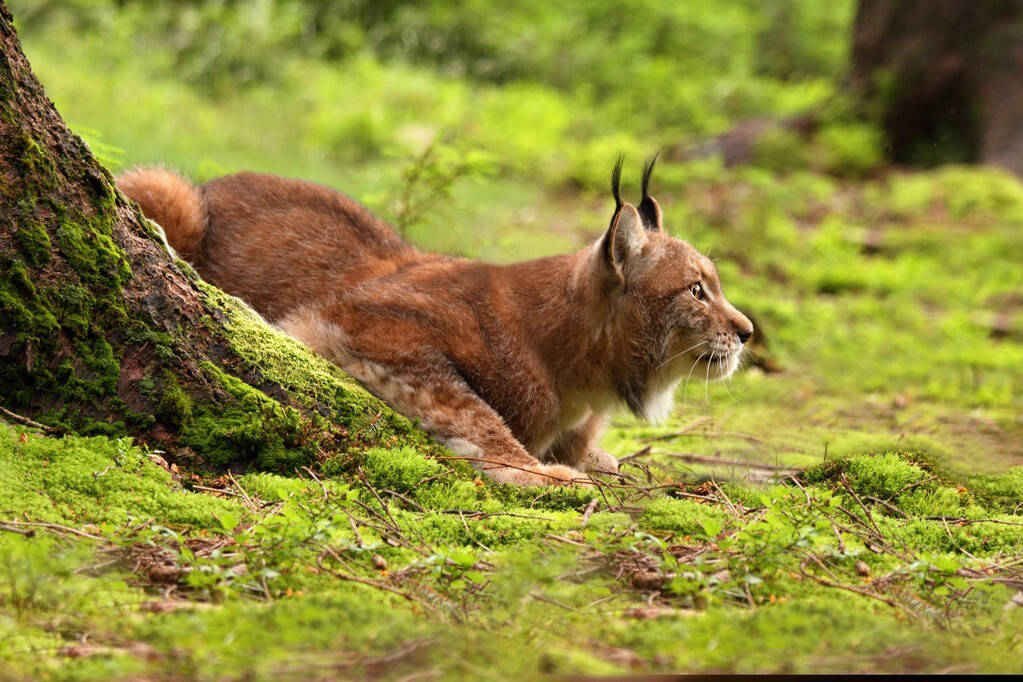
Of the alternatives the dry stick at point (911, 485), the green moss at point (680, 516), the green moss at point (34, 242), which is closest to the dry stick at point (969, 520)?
the dry stick at point (911, 485)

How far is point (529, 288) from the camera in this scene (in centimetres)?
599

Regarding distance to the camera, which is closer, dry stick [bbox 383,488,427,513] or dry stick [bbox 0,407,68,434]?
dry stick [bbox 0,407,68,434]

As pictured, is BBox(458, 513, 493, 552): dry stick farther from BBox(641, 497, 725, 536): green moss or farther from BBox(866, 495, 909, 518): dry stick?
BBox(866, 495, 909, 518): dry stick

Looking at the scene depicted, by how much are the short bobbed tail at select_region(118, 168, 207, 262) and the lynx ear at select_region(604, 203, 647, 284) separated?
2.38m


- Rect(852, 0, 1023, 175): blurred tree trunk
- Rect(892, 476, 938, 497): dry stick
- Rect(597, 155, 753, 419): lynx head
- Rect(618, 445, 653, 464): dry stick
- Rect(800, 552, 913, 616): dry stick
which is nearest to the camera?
Rect(800, 552, 913, 616): dry stick

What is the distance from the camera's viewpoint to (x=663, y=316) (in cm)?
588

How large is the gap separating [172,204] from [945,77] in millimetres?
13415

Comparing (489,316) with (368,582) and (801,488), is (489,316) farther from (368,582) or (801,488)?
(368,582)

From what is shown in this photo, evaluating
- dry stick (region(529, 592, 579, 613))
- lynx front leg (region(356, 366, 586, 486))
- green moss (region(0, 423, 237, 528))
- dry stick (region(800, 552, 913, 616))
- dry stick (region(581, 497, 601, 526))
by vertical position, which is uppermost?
lynx front leg (region(356, 366, 586, 486))

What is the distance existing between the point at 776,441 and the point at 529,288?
198 cm

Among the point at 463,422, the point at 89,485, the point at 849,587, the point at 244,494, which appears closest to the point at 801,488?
the point at 849,587

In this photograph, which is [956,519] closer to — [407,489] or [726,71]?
[407,489]

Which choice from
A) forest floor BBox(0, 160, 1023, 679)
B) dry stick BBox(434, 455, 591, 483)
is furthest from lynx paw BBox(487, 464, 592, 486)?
forest floor BBox(0, 160, 1023, 679)

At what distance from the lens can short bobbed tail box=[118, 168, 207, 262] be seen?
19.2 ft
